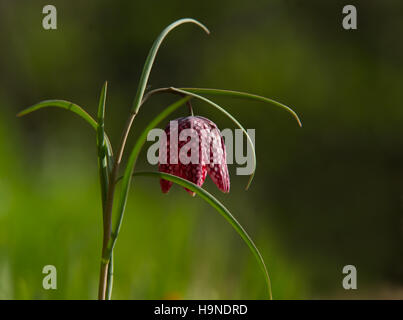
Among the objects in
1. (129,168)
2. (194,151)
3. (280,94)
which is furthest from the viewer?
(280,94)

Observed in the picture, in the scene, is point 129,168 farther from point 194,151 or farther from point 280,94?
point 280,94

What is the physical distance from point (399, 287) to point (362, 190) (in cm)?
90

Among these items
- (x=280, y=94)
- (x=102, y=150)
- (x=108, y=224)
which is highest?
(x=280, y=94)

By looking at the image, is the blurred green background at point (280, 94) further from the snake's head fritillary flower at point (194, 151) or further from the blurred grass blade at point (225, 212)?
the blurred grass blade at point (225, 212)

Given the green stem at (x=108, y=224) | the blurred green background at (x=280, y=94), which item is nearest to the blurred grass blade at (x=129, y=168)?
the green stem at (x=108, y=224)

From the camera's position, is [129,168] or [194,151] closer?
[129,168]

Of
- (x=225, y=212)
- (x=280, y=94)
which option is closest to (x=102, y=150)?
(x=225, y=212)

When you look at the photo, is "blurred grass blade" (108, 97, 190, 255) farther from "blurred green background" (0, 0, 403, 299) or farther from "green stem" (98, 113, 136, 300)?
"blurred green background" (0, 0, 403, 299)

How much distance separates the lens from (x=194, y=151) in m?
0.79

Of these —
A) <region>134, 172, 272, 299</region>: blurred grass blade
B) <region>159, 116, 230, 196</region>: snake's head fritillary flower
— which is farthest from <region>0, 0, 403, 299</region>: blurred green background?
<region>134, 172, 272, 299</region>: blurred grass blade

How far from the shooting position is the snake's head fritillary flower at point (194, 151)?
2.56ft

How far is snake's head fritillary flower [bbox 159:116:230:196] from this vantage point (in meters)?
0.78

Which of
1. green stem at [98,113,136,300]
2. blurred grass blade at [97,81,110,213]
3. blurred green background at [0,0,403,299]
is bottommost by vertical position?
green stem at [98,113,136,300]

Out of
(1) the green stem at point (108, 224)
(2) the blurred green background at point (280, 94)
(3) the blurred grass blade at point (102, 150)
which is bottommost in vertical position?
(1) the green stem at point (108, 224)
